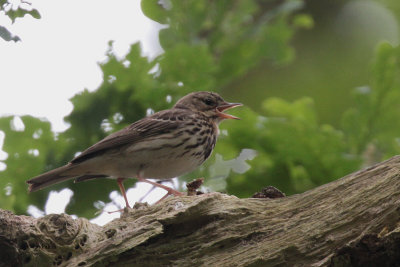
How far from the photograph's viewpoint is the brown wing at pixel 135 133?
23.1ft

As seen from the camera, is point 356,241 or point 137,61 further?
point 137,61

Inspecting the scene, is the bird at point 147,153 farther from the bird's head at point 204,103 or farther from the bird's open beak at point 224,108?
the bird's head at point 204,103

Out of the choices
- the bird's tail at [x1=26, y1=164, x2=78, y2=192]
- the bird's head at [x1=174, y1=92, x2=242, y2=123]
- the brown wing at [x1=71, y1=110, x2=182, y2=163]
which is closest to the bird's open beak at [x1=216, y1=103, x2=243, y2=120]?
the bird's head at [x1=174, y1=92, x2=242, y2=123]

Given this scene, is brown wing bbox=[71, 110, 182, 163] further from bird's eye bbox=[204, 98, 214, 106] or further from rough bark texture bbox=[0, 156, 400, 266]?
rough bark texture bbox=[0, 156, 400, 266]

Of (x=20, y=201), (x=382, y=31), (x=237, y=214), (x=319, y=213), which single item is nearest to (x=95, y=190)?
(x=20, y=201)

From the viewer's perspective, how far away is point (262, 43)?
32.7 feet

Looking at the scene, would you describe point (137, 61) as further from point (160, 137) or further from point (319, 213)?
point (319, 213)

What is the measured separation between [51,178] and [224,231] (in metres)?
2.48

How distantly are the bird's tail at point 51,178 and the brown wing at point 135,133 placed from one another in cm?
14

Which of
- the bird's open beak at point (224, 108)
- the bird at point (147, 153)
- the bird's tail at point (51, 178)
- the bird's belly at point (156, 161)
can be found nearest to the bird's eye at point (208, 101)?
the bird's open beak at point (224, 108)

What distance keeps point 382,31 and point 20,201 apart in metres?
7.74

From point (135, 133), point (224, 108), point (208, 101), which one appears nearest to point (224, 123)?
point (224, 108)

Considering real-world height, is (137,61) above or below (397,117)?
above

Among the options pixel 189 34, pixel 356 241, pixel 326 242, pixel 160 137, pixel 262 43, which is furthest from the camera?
pixel 262 43
